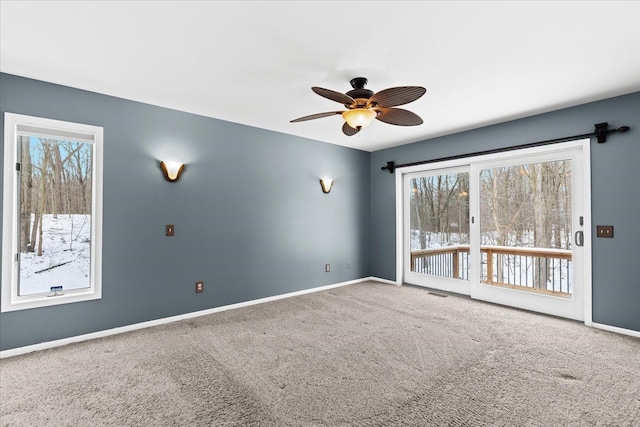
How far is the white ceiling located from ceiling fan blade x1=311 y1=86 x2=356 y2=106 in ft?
0.90

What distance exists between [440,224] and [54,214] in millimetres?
4961

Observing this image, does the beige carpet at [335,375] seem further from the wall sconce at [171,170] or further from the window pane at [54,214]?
the wall sconce at [171,170]

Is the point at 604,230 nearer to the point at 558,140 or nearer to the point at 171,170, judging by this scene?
the point at 558,140

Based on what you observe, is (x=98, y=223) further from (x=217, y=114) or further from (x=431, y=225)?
(x=431, y=225)

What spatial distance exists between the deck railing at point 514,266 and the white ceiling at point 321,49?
183 cm

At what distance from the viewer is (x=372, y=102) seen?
2635mm

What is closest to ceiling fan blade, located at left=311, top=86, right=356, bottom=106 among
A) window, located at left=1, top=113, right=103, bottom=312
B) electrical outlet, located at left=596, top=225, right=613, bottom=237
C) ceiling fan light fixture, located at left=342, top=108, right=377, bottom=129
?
ceiling fan light fixture, located at left=342, top=108, right=377, bottom=129

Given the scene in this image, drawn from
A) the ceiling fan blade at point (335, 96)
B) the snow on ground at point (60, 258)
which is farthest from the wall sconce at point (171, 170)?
the ceiling fan blade at point (335, 96)

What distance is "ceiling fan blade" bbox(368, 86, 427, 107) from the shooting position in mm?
2342

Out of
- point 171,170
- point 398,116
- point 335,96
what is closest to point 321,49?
point 335,96

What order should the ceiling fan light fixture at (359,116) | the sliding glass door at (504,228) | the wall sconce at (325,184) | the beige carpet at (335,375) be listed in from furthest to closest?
1. the wall sconce at (325,184)
2. the sliding glass door at (504,228)
3. the ceiling fan light fixture at (359,116)
4. the beige carpet at (335,375)

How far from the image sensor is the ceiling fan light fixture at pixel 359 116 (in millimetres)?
2768

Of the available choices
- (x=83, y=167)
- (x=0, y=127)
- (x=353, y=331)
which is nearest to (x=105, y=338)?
(x=83, y=167)

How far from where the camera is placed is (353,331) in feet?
10.6
